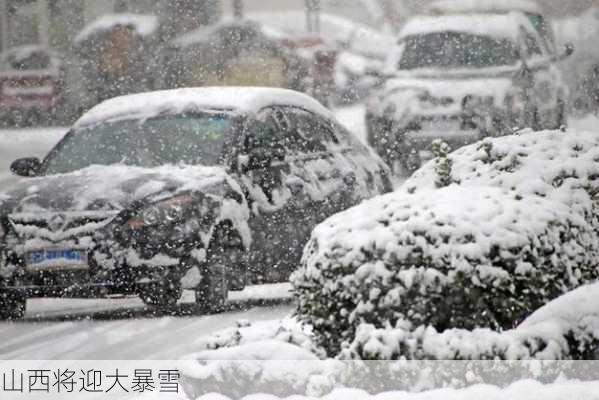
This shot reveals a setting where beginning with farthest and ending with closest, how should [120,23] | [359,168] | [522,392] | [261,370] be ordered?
1. [120,23]
2. [359,168]
3. [261,370]
4. [522,392]

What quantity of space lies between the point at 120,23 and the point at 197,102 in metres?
12.3

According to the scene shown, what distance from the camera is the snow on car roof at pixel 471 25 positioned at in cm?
1798

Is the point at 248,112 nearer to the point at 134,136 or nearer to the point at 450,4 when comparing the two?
the point at 134,136

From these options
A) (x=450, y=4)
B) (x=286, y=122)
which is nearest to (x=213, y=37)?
(x=450, y=4)

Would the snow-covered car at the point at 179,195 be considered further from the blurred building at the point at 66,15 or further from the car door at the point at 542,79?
the blurred building at the point at 66,15

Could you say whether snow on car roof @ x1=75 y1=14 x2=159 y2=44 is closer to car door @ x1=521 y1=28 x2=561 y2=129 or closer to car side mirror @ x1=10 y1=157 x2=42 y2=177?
car door @ x1=521 y1=28 x2=561 y2=129

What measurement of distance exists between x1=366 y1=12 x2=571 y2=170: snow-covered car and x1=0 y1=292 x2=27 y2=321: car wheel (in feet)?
20.8

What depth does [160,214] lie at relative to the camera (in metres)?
9.82

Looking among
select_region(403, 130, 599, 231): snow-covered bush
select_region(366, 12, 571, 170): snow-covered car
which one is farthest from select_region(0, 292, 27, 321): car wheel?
select_region(366, 12, 571, 170): snow-covered car

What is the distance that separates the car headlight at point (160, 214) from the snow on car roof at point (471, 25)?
8641 millimetres

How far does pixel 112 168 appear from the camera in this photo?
1064 centimetres

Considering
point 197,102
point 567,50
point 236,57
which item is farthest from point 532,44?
point 236,57

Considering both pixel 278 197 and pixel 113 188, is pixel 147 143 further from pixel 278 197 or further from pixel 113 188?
pixel 278 197

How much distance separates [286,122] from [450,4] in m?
9.19
